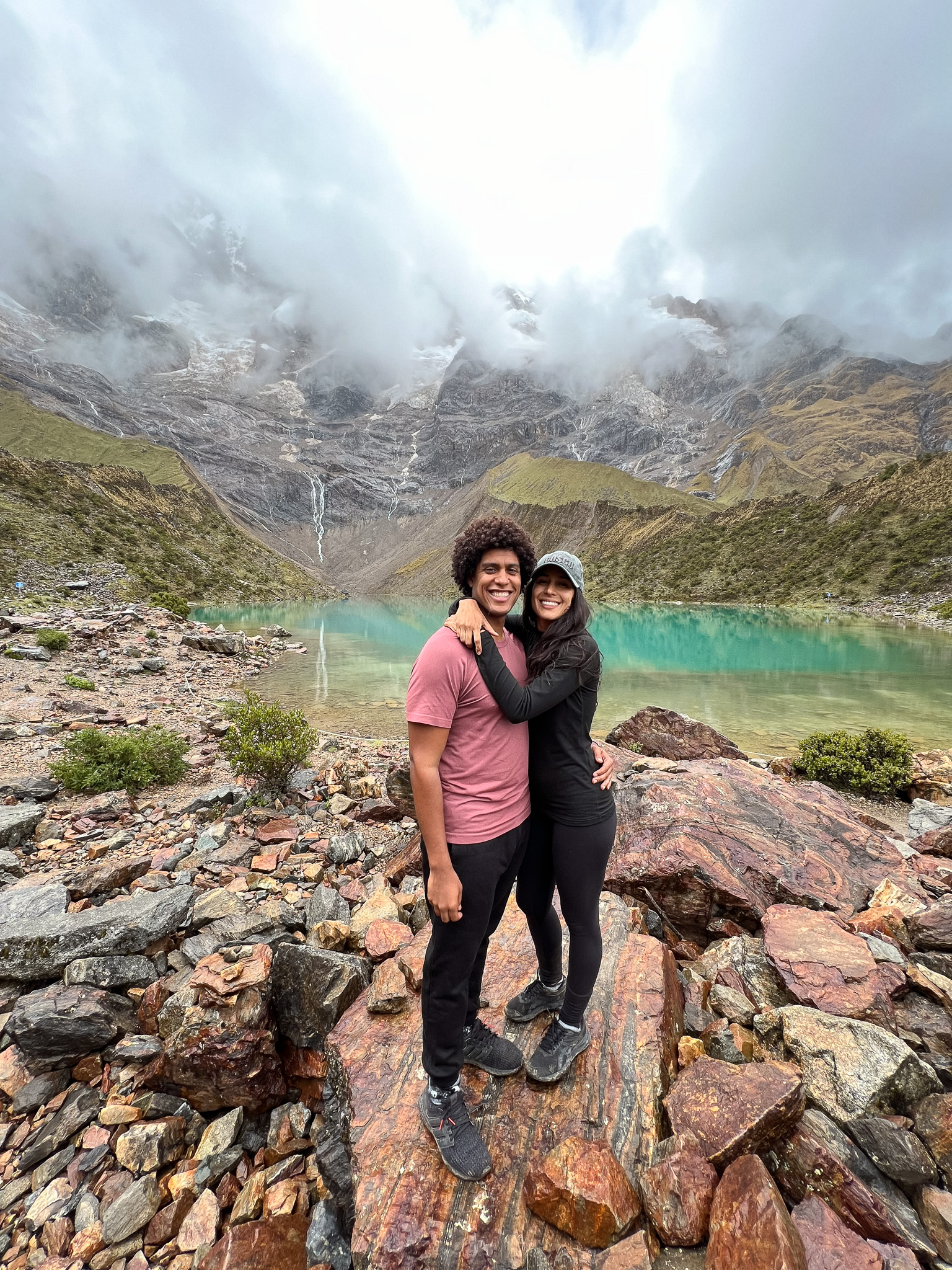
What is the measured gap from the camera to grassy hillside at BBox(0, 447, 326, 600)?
4150 cm

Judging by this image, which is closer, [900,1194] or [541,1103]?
[900,1194]

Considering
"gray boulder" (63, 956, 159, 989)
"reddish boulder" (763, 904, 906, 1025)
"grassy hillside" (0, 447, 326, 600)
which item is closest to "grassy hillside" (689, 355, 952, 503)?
"grassy hillside" (0, 447, 326, 600)

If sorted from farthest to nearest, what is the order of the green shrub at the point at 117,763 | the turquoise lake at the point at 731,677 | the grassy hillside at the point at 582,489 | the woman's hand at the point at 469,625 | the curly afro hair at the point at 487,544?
the grassy hillside at the point at 582,489, the turquoise lake at the point at 731,677, the green shrub at the point at 117,763, the curly afro hair at the point at 487,544, the woman's hand at the point at 469,625

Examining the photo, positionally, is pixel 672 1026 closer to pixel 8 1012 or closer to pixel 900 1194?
pixel 900 1194

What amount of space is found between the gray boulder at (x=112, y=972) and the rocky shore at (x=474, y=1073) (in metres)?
0.02

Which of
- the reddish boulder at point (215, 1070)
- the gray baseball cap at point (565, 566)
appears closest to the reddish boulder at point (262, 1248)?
the reddish boulder at point (215, 1070)

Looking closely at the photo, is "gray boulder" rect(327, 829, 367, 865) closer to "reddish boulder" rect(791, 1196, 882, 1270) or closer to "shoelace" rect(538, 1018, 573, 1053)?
"shoelace" rect(538, 1018, 573, 1053)

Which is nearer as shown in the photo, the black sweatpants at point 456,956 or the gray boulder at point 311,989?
the black sweatpants at point 456,956

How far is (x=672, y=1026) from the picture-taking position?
10.9ft

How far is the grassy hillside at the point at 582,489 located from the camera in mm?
119750

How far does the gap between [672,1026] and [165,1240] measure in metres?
3.00

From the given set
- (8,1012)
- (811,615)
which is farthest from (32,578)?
(811,615)

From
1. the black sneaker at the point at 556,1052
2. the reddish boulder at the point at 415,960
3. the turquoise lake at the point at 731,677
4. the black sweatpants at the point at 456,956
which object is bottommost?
the turquoise lake at the point at 731,677

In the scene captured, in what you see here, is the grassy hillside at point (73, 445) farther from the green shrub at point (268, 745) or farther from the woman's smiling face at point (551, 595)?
the woman's smiling face at point (551, 595)
